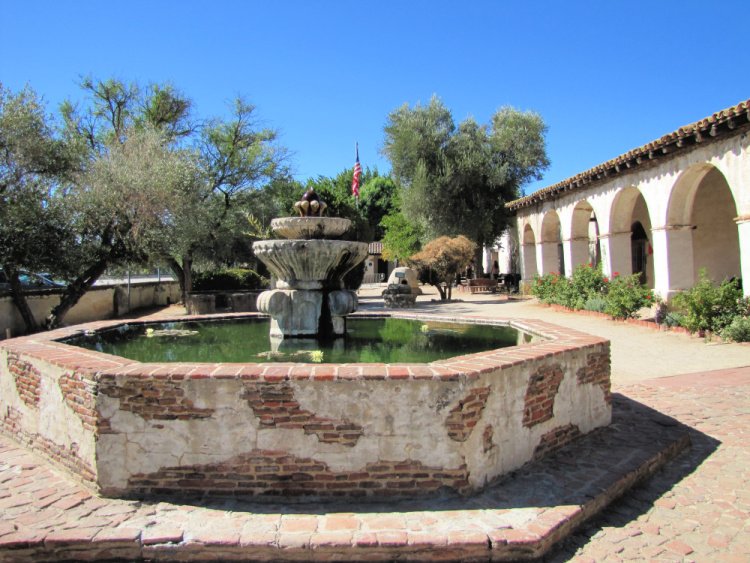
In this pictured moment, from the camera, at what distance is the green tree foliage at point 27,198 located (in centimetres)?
1288

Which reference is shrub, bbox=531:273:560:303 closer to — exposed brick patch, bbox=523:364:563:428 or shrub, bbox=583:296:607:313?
shrub, bbox=583:296:607:313

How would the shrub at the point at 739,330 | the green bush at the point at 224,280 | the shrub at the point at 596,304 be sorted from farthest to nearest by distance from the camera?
the green bush at the point at 224,280, the shrub at the point at 596,304, the shrub at the point at 739,330

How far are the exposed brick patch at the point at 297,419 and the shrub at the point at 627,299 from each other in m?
11.5

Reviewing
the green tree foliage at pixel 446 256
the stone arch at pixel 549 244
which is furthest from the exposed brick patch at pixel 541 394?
the stone arch at pixel 549 244

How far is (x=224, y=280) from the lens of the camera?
20219mm

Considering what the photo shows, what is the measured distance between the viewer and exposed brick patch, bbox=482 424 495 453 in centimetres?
344

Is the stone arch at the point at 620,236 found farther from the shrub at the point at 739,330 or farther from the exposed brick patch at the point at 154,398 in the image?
the exposed brick patch at the point at 154,398

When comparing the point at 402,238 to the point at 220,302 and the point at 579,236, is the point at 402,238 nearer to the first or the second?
the point at 579,236

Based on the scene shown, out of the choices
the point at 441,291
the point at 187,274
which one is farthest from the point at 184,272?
the point at 441,291

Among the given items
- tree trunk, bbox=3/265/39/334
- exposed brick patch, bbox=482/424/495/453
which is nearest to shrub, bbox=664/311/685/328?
exposed brick patch, bbox=482/424/495/453

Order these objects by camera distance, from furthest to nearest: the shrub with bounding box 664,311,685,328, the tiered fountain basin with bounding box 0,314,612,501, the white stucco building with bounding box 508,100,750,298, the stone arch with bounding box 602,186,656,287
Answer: the stone arch with bounding box 602,186,656,287 → the shrub with bounding box 664,311,685,328 → the white stucco building with bounding box 508,100,750,298 → the tiered fountain basin with bounding box 0,314,612,501

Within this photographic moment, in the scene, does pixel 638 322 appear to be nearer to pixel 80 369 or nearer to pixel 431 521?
pixel 431 521

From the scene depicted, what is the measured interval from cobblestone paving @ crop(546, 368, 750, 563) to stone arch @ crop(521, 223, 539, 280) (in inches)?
714

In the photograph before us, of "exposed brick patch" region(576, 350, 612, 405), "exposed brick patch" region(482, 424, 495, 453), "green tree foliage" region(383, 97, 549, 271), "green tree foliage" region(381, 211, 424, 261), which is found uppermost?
"green tree foliage" region(383, 97, 549, 271)
